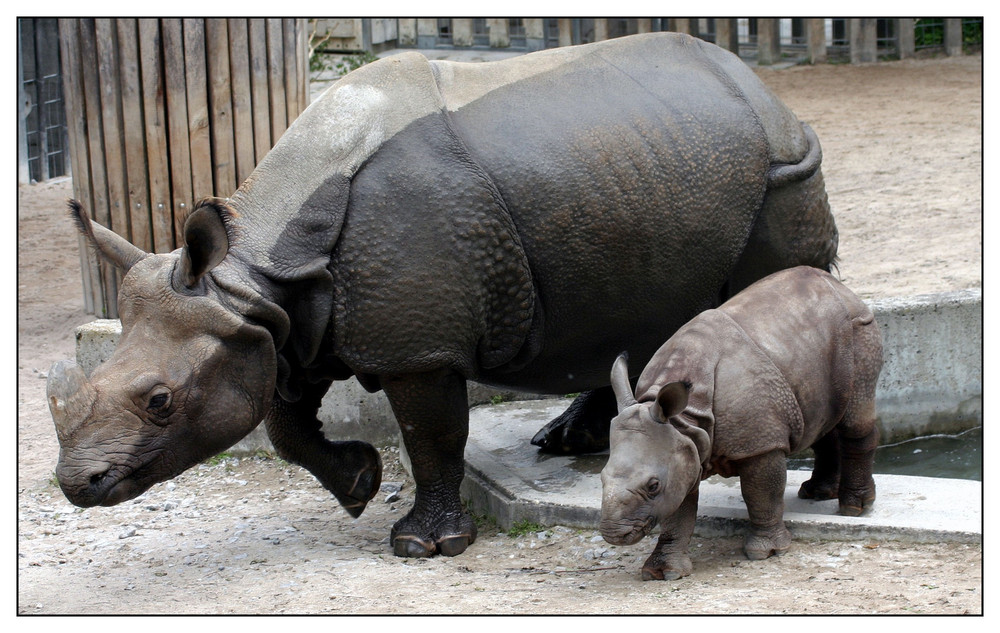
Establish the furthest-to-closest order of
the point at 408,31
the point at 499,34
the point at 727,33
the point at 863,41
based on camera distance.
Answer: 1. the point at 408,31
2. the point at 499,34
3. the point at 863,41
4. the point at 727,33

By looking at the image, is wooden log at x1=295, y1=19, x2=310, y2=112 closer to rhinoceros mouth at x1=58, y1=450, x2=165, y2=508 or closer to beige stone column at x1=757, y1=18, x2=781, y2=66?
rhinoceros mouth at x1=58, y1=450, x2=165, y2=508

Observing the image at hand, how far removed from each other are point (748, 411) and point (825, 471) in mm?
953

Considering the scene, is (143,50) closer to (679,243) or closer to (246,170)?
(246,170)

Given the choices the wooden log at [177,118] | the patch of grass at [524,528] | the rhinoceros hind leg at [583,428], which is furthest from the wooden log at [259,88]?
the patch of grass at [524,528]

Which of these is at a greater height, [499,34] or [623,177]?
[499,34]

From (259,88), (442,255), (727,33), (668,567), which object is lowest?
(668,567)

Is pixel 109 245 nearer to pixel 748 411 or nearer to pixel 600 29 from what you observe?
pixel 748 411

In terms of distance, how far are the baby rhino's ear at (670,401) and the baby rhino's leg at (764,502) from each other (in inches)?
17.3

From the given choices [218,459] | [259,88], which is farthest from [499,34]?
[218,459]

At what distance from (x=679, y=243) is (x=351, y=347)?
1.45 meters

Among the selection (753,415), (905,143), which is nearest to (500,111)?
(753,415)

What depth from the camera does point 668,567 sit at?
482 cm

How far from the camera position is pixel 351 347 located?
5.04 metres

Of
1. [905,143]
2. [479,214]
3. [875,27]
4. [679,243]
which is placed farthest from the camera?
[875,27]
